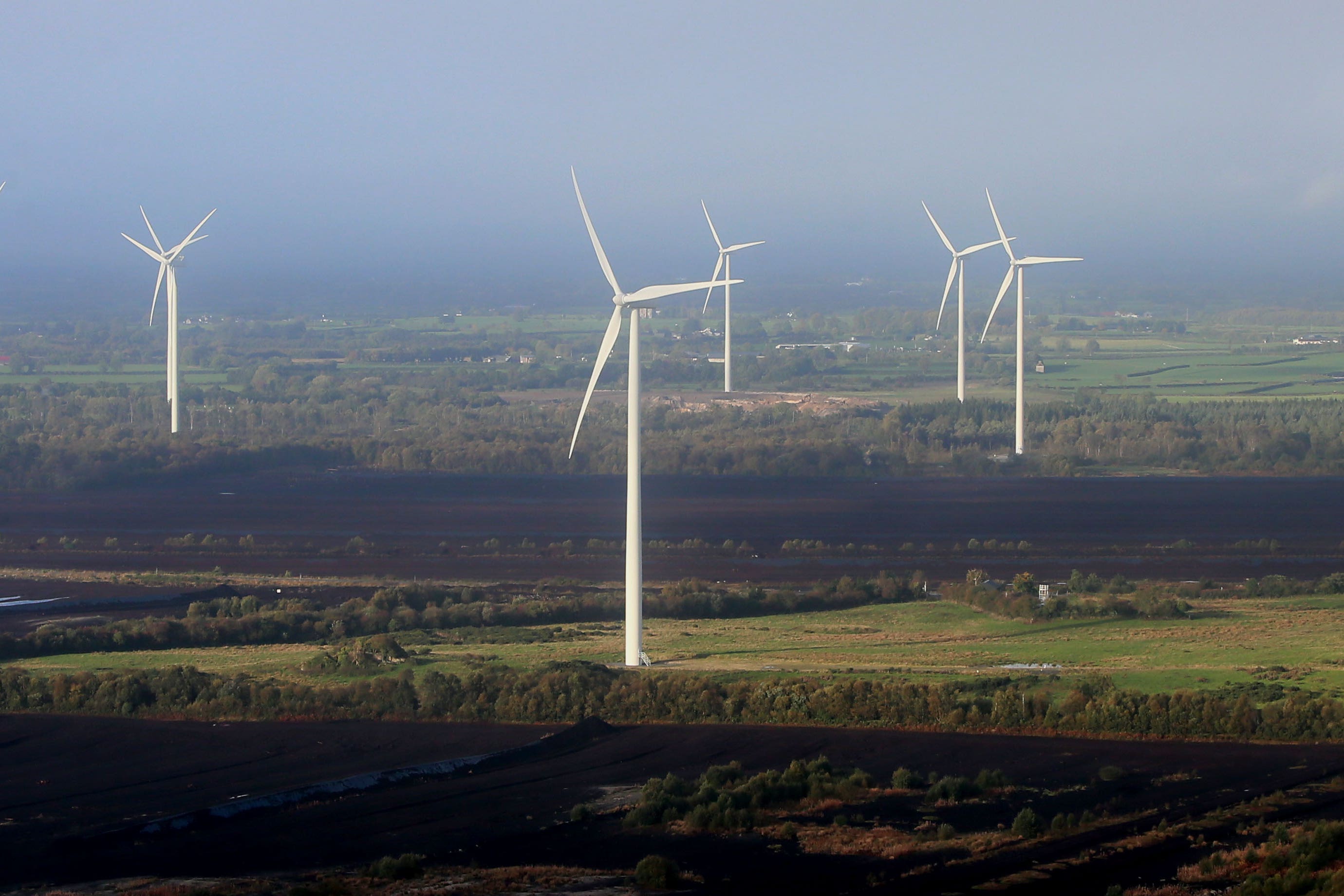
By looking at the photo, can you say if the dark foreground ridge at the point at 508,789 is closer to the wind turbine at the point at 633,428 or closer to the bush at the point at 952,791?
the bush at the point at 952,791

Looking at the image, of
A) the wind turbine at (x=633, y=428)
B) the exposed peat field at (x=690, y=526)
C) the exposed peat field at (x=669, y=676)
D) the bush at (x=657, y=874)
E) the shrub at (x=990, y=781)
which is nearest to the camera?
the bush at (x=657, y=874)

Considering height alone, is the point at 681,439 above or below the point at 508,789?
above

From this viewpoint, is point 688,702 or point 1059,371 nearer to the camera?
point 688,702

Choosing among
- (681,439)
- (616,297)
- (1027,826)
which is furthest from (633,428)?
(681,439)

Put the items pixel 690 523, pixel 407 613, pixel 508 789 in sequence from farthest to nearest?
pixel 690 523 < pixel 407 613 < pixel 508 789

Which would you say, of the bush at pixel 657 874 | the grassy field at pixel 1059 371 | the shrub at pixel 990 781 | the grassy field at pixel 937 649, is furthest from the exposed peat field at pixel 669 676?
the grassy field at pixel 1059 371

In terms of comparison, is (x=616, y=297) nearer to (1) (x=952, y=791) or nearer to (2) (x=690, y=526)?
(1) (x=952, y=791)
